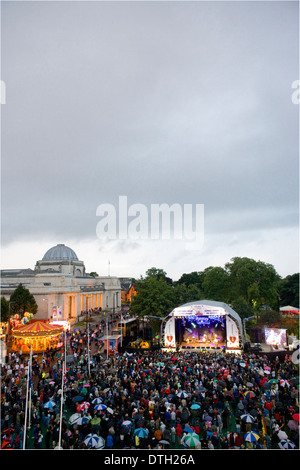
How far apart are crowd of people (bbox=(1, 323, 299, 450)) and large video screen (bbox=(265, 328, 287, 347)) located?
947 centimetres

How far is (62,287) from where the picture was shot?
54344 millimetres

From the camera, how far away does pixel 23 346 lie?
3294 cm

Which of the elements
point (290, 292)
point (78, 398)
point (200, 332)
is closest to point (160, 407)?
point (78, 398)

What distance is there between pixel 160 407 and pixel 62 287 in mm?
42429

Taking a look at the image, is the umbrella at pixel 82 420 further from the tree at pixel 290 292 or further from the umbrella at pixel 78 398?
the tree at pixel 290 292

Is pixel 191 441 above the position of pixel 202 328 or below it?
below

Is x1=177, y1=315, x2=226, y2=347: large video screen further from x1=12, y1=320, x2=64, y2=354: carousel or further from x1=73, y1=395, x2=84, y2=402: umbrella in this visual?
x1=73, y1=395, x2=84, y2=402: umbrella

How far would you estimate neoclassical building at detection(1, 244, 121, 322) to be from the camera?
173 ft

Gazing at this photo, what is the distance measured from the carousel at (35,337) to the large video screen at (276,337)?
2272 centimetres

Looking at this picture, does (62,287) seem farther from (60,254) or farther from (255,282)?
(255,282)

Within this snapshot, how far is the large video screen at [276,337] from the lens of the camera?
32.2 m

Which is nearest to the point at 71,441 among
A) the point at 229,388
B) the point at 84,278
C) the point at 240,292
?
the point at 229,388

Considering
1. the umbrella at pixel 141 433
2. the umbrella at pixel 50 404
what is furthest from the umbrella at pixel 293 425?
the umbrella at pixel 50 404

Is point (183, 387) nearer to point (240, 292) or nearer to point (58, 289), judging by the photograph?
point (58, 289)
